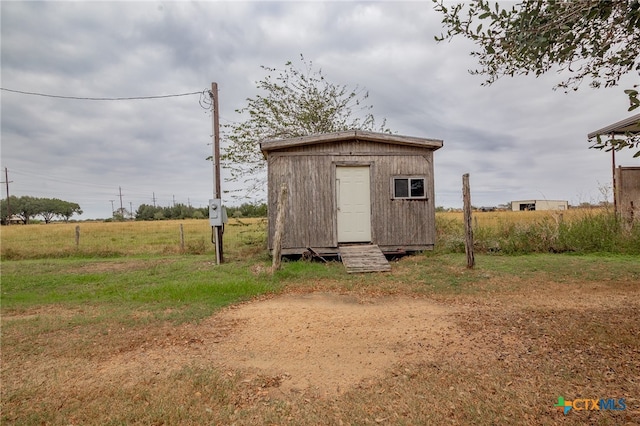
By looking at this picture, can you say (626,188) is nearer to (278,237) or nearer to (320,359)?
(278,237)

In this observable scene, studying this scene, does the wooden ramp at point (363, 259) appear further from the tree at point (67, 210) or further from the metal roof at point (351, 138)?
the tree at point (67, 210)

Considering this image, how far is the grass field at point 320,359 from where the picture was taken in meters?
2.83

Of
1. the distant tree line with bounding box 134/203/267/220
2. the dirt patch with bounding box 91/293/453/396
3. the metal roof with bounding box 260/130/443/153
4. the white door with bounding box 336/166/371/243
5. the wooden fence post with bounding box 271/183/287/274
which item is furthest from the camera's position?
the distant tree line with bounding box 134/203/267/220

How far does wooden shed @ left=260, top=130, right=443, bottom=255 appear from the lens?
10945mm

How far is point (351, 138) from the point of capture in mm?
10984

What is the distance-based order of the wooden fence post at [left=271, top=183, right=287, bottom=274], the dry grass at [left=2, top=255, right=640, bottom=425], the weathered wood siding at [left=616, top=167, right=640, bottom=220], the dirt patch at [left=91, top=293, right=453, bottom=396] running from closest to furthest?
the dry grass at [left=2, top=255, right=640, bottom=425] < the dirt patch at [left=91, top=293, right=453, bottom=396] < the wooden fence post at [left=271, top=183, right=287, bottom=274] < the weathered wood siding at [left=616, top=167, right=640, bottom=220]

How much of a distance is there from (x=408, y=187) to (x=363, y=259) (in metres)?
3.20

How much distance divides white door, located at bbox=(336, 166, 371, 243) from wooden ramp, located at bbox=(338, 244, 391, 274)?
45 cm

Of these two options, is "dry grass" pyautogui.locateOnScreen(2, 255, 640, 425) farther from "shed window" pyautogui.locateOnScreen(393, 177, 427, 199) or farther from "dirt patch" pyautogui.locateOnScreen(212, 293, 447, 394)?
"shed window" pyautogui.locateOnScreen(393, 177, 427, 199)

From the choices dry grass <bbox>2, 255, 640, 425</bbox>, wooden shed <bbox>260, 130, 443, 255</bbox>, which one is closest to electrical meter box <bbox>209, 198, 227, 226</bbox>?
wooden shed <bbox>260, 130, 443, 255</bbox>

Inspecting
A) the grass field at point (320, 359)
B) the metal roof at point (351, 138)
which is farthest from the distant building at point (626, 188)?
the metal roof at point (351, 138)

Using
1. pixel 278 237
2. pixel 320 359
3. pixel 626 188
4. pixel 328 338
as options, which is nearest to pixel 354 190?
pixel 278 237

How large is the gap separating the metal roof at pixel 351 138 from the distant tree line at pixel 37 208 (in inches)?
3483

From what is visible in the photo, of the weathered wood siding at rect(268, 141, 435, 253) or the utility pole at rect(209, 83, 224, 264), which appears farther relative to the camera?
the utility pole at rect(209, 83, 224, 264)
